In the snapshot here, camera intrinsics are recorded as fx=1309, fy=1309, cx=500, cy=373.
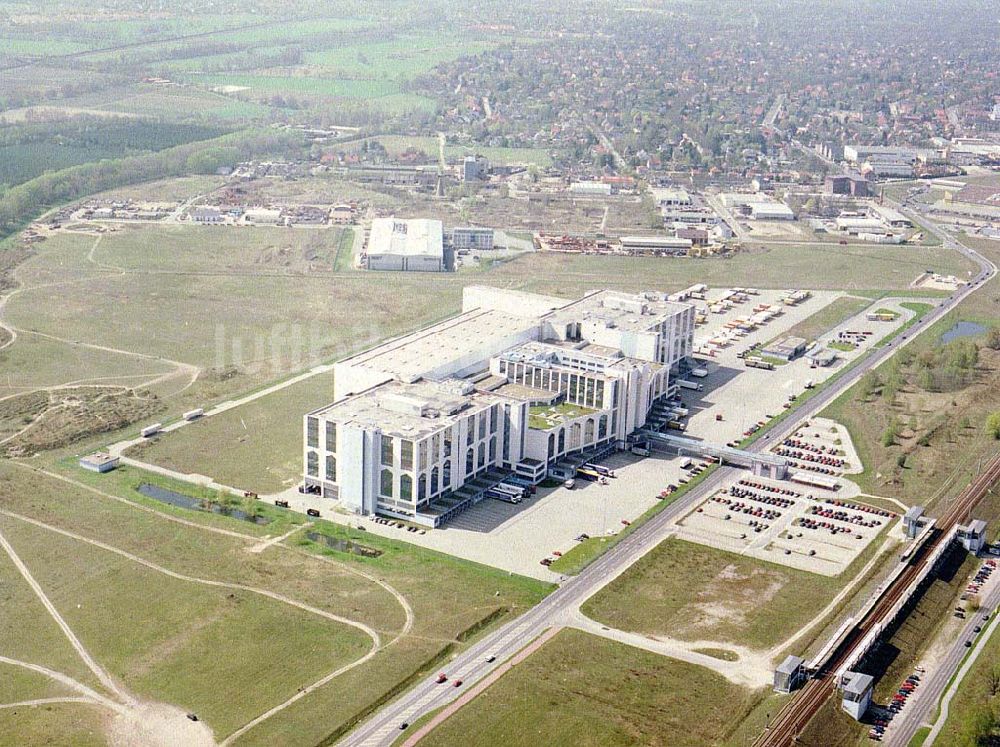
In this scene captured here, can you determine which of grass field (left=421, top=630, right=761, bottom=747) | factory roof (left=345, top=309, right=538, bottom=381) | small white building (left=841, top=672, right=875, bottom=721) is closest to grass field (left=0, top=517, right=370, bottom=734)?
grass field (left=421, top=630, right=761, bottom=747)

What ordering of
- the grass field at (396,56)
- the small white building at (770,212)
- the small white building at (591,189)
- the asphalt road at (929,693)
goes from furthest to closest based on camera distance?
1. the grass field at (396,56)
2. the small white building at (591,189)
3. the small white building at (770,212)
4. the asphalt road at (929,693)

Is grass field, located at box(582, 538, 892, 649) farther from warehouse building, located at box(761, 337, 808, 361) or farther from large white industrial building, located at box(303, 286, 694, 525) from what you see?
warehouse building, located at box(761, 337, 808, 361)

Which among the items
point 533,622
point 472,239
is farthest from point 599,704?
point 472,239

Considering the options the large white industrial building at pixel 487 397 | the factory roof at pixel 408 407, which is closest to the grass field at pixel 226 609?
the large white industrial building at pixel 487 397

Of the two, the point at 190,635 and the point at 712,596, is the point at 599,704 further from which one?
the point at 190,635

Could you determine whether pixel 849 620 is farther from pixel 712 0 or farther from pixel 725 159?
pixel 712 0

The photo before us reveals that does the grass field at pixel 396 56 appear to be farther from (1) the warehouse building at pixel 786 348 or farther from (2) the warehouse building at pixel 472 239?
(1) the warehouse building at pixel 786 348
